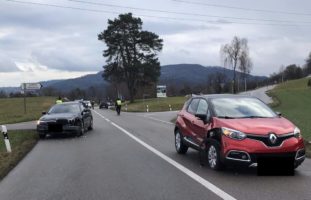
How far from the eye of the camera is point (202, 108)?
1189 centimetres

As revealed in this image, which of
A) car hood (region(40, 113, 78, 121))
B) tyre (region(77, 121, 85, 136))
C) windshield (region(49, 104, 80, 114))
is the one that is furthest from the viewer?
windshield (region(49, 104, 80, 114))

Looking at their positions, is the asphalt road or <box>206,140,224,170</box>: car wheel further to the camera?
<box>206,140,224,170</box>: car wheel

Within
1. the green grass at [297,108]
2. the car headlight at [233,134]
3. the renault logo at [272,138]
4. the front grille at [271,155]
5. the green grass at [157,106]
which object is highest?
the car headlight at [233,134]

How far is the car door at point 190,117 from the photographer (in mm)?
12180

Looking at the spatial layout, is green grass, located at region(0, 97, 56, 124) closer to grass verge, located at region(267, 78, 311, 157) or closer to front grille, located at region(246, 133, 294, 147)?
grass verge, located at region(267, 78, 311, 157)

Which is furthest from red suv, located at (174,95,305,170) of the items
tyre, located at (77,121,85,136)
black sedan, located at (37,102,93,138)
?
tyre, located at (77,121,85,136)

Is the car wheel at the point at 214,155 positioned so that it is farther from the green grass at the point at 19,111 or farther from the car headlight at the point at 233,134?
the green grass at the point at 19,111

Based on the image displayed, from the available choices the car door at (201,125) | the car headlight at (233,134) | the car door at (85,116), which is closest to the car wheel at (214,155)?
the car headlight at (233,134)

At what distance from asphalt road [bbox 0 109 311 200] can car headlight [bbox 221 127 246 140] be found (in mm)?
750

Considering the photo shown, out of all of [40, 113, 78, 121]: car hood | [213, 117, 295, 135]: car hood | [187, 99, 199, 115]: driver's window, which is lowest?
[40, 113, 78, 121]: car hood

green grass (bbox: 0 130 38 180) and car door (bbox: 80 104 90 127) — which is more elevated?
car door (bbox: 80 104 90 127)

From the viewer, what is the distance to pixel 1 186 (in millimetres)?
9367

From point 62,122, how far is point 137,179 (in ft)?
35.5

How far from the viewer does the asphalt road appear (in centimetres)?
812
